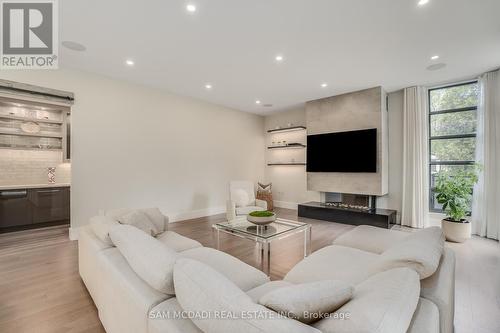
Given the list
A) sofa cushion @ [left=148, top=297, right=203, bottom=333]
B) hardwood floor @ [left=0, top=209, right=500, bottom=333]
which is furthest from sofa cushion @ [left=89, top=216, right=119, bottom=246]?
sofa cushion @ [left=148, top=297, right=203, bottom=333]

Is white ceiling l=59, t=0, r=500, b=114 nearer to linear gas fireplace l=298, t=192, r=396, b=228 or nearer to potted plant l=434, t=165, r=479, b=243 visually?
potted plant l=434, t=165, r=479, b=243

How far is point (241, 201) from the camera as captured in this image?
468 cm

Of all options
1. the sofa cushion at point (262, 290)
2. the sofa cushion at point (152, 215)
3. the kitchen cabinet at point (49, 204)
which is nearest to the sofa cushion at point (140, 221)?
the sofa cushion at point (152, 215)

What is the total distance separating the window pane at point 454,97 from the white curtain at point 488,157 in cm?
25

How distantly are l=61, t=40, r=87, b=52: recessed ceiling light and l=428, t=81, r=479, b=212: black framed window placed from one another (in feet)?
20.2

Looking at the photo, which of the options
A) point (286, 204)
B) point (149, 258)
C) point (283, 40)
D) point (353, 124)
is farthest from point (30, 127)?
point (353, 124)

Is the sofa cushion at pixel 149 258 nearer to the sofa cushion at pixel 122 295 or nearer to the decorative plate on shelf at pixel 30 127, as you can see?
the sofa cushion at pixel 122 295

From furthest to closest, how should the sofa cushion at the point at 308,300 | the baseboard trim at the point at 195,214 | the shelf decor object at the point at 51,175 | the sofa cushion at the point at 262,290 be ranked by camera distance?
the baseboard trim at the point at 195,214 < the shelf decor object at the point at 51,175 < the sofa cushion at the point at 262,290 < the sofa cushion at the point at 308,300

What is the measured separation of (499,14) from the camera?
2.42 m

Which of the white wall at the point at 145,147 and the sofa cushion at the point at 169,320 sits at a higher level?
the white wall at the point at 145,147

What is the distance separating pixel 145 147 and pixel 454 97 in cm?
616

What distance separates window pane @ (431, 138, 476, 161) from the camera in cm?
425

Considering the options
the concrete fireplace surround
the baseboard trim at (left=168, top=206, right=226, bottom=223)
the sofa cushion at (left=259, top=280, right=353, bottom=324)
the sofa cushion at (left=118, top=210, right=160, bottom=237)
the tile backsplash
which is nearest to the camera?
the sofa cushion at (left=259, top=280, right=353, bottom=324)

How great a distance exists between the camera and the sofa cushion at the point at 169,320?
2.86ft
